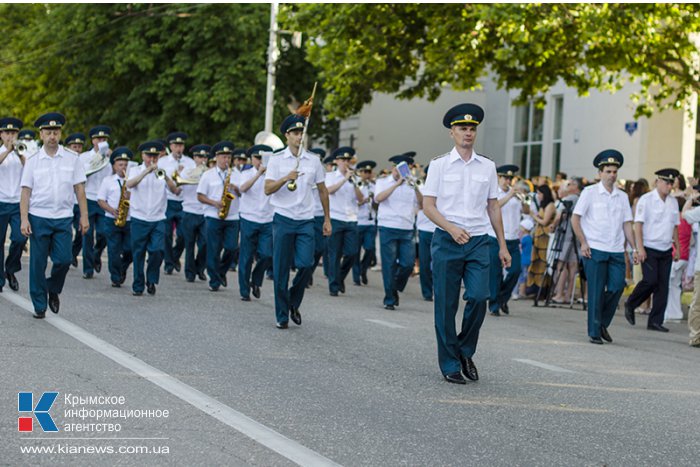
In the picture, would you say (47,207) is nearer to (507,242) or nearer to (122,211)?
(122,211)

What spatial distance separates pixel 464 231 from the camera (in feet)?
31.1

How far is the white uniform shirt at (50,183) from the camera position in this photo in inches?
483

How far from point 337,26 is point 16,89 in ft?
98.1

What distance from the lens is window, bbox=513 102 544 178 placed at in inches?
1369

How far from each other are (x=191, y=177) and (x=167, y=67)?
19690 mm

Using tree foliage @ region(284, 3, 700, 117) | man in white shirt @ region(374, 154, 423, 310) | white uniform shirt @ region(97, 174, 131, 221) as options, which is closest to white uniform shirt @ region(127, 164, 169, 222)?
white uniform shirt @ region(97, 174, 131, 221)

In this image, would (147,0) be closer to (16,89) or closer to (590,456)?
(16,89)

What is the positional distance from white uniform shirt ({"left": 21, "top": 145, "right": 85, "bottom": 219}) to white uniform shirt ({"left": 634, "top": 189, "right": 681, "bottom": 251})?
706 centimetres

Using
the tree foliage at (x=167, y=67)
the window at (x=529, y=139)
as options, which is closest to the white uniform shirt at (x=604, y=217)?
the window at (x=529, y=139)

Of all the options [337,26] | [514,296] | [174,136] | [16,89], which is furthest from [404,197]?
[16,89]

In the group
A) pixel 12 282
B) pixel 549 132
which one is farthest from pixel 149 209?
pixel 549 132

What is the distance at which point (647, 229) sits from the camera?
612 inches

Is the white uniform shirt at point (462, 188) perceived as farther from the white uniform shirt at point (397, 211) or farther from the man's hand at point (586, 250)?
the white uniform shirt at point (397, 211)

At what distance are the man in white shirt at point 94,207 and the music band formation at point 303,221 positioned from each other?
0.03 m
